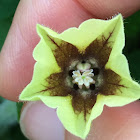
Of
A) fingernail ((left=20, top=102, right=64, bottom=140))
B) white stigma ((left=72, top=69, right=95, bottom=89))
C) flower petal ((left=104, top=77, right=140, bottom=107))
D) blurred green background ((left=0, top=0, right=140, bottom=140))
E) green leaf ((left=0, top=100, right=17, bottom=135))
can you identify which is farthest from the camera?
green leaf ((left=0, top=100, right=17, bottom=135))

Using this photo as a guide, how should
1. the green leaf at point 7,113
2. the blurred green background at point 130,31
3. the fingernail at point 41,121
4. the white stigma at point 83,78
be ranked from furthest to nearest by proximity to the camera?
the green leaf at point 7,113
the fingernail at point 41,121
the blurred green background at point 130,31
the white stigma at point 83,78

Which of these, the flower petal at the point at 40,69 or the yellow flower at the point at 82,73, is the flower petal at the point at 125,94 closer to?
the yellow flower at the point at 82,73

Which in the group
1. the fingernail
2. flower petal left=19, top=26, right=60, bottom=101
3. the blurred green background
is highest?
flower petal left=19, top=26, right=60, bottom=101

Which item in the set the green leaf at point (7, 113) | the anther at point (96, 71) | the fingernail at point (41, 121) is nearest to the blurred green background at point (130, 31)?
the anther at point (96, 71)

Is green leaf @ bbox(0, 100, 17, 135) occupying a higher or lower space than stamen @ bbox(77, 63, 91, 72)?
lower

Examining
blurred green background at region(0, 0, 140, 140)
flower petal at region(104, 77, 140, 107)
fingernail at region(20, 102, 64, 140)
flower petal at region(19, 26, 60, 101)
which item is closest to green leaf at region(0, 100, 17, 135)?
fingernail at region(20, 102, 64, 140)

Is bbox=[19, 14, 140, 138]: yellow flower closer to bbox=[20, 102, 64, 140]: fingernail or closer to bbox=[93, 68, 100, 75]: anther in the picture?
bbox=[93, 68, 100, 75]: anther

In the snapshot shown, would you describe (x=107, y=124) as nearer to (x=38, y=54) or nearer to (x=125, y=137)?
(x=125, y=137)
